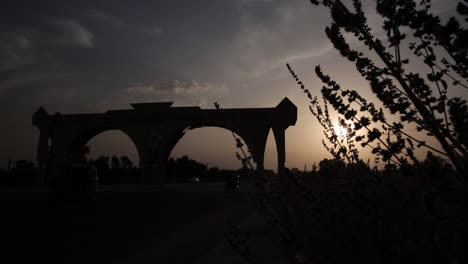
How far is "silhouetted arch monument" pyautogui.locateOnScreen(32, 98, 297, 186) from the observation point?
86.8 feet

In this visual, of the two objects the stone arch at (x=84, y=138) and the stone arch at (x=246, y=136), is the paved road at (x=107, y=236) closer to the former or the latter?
the stone arch at (x=246, y=136)

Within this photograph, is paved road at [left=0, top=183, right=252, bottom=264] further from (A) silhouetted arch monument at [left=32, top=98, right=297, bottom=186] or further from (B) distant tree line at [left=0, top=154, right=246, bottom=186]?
(A) silhouetted arch monument at [left=32, top=98, right=297, bottom=186]

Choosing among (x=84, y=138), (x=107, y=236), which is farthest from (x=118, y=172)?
(x=107, y=236)

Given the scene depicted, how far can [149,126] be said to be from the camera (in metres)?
28.1

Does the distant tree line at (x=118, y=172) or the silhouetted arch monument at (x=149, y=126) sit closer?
the silhouetted arch monument at (x=149, y=126)

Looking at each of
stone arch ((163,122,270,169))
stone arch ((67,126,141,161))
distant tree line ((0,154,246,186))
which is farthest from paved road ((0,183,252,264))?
stone arch ((67,126,141,161))

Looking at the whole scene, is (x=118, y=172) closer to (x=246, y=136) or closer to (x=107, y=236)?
(x=246, y=136)

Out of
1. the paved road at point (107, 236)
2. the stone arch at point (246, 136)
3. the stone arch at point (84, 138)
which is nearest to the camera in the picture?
the paved road at point (107, 236)

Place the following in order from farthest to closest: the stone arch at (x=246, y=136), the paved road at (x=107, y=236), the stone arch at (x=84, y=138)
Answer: the stone arch at (x=84, y=138)
the stone arch at (x=246, y=136)
the paved road at (x=107, y=236)

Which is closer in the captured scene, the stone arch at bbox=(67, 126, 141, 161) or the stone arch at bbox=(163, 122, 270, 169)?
the stone arch at bbox=(163, 122, 270, 169)

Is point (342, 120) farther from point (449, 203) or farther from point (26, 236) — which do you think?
point (26, 236)

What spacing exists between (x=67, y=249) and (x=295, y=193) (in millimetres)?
4251

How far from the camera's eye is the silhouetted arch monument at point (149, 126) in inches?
1041

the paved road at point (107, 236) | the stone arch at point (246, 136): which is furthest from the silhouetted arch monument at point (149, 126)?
the paved road at point (107, 236)
